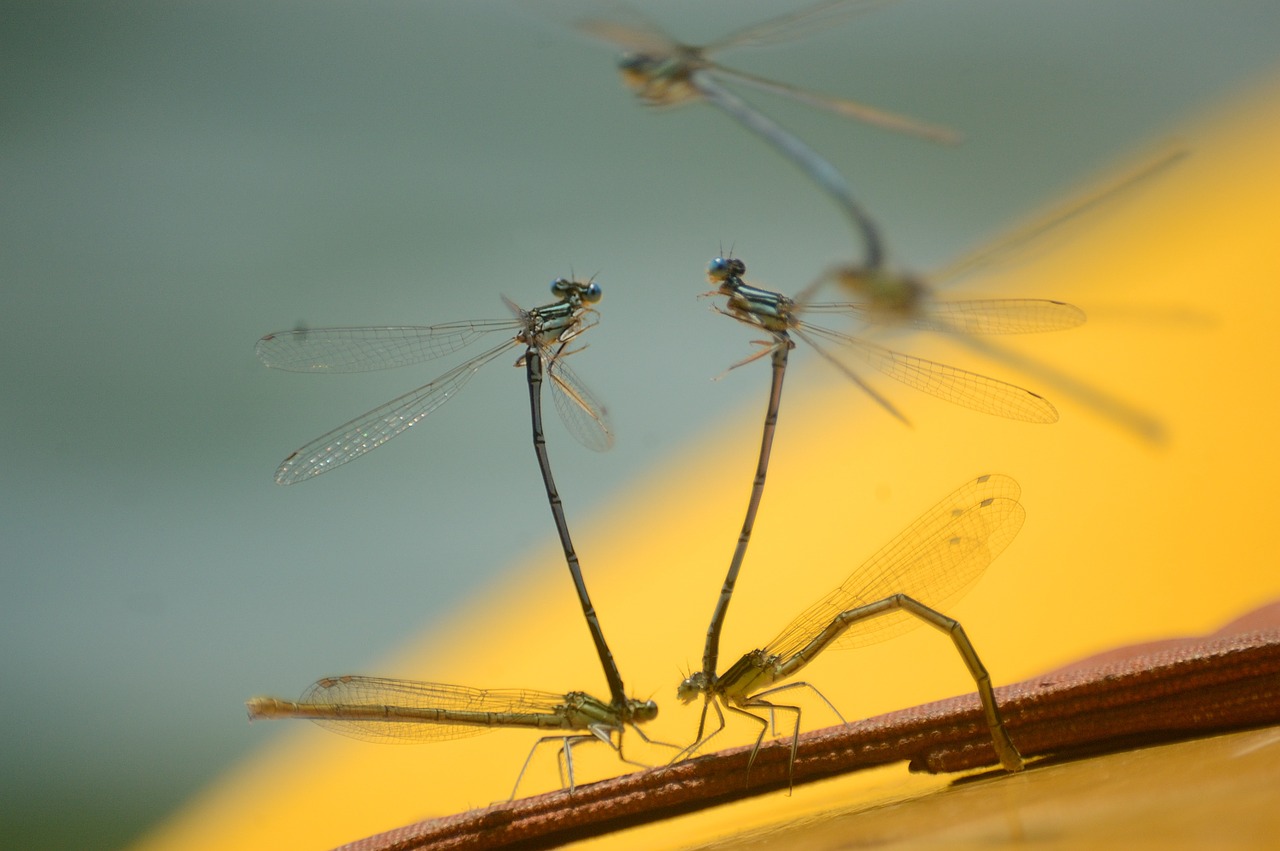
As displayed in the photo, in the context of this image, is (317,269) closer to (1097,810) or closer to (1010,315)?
(1010,315)

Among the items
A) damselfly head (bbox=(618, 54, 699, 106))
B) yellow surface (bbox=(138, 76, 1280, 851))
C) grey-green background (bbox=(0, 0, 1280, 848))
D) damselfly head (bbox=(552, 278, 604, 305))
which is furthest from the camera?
grey-green background (bbox=(0, 0, 1280, 848))

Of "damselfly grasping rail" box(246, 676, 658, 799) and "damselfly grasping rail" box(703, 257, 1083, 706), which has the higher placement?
"damselfly grasping rail" box(703, 257, 1083, 706)

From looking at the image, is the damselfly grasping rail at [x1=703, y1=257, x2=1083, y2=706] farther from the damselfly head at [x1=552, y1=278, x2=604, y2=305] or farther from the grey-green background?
the grey-green background

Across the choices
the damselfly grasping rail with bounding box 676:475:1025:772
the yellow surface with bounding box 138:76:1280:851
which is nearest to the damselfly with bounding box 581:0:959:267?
the yellow surface with bounding box 138:76:1280:851

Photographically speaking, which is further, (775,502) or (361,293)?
(361,293)

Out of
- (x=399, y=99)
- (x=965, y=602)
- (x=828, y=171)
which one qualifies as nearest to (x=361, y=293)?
(x=399, y=99)

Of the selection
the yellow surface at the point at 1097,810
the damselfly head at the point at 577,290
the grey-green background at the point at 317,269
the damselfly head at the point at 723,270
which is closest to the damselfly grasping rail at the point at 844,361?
the damselfly head at the point at 723,270

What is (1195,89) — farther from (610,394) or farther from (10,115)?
(10,115)
